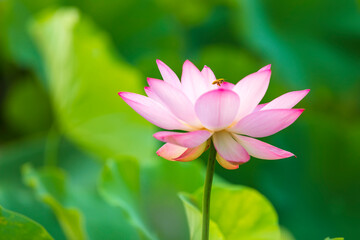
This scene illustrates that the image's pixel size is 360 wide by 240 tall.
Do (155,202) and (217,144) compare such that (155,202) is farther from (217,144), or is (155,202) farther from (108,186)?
(217,144)

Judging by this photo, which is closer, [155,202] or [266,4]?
[155,202]

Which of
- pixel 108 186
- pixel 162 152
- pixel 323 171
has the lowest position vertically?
pixel 323 171

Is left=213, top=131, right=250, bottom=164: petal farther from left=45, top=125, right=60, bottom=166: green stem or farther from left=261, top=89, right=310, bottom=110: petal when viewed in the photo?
left=45, top=125, right=60, bottom=166: green stem

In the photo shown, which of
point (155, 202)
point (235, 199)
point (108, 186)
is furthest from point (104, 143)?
point (235, 199)

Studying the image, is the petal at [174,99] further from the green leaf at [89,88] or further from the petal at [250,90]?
the green leaf at [89,88]

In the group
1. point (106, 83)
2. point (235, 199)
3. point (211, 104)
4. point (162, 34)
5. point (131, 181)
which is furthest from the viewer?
point (162, 34)

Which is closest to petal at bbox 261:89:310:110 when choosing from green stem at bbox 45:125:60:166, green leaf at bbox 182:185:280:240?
green leaf at bbox 182:185:280:240

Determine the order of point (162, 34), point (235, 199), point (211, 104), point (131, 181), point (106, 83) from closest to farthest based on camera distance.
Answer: point (211, 104), point (235, 199), point (131, 181), point (106, 83), point (162, 34)

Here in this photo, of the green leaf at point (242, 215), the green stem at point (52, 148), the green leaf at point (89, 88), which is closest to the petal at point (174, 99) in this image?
the green leaf at point (242, 215)
